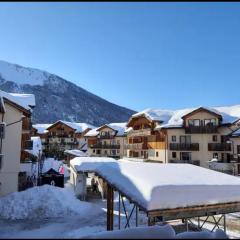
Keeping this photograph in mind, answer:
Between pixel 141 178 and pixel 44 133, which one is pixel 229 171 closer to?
pixel 141 178

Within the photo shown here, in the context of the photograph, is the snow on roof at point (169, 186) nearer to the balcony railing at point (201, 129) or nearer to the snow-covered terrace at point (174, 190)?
the snow-covered terrace at point (174, 190)

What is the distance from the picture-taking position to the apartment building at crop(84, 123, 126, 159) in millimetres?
70438

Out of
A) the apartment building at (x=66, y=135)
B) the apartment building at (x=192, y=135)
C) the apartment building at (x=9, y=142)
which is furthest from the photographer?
the apartment building at (x=66, y=135)

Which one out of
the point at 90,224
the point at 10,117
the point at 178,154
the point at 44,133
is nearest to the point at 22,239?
the point at 90,224

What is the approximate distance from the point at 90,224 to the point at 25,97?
2231 centimetres

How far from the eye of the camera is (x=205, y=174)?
15.8 metres

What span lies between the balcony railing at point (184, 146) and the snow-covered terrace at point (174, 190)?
3111cm

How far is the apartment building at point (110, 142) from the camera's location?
2773 inches

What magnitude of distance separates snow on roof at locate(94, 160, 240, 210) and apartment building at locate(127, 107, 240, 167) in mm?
29433

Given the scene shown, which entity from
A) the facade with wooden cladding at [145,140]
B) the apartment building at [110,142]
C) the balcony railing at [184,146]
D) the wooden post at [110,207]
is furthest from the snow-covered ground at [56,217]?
the apartment building at [110,142]

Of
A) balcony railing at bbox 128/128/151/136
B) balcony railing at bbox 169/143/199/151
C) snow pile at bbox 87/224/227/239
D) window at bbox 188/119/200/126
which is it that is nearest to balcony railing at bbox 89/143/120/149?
balcony railing at bbox 128/128/151/136

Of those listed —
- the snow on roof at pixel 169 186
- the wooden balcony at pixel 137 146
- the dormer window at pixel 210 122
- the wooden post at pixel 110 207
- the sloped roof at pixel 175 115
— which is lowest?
the wooden post at pixel 110 207

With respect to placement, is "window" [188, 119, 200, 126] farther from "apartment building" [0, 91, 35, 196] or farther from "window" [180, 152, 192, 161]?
"apartment building" [0, 91, 35, 196]

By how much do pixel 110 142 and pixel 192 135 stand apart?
27.7m
